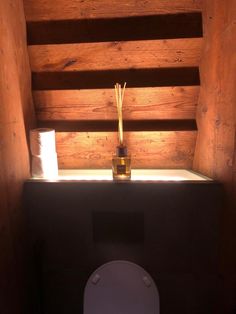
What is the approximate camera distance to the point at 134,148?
1.37 m

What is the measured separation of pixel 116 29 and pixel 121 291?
123 centimetres

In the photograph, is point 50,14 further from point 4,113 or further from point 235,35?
point 235,35

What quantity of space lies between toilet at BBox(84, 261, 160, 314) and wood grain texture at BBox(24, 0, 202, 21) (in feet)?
3.83

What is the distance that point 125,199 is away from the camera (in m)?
1.18

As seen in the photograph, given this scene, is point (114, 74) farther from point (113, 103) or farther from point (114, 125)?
point (114, 125)

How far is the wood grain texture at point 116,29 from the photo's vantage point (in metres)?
1.14

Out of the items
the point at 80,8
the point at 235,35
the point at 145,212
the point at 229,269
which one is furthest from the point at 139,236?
the point at 80,8

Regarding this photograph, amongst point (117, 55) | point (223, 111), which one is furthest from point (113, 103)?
point (223, 111)

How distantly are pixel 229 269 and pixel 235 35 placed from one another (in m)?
1.03

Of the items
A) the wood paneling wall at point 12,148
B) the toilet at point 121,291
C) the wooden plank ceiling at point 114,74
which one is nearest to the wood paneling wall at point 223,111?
the wooden plank ceiling at point 114,74

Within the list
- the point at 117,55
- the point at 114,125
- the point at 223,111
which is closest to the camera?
the point at 223,111

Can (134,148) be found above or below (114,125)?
below

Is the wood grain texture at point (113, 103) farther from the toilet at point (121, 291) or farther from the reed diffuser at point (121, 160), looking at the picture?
the toilet at point (121, 291)

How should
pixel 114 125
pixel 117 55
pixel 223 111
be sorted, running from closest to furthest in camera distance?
pixel 223 111
pixel 117 55
pixel 114 125
